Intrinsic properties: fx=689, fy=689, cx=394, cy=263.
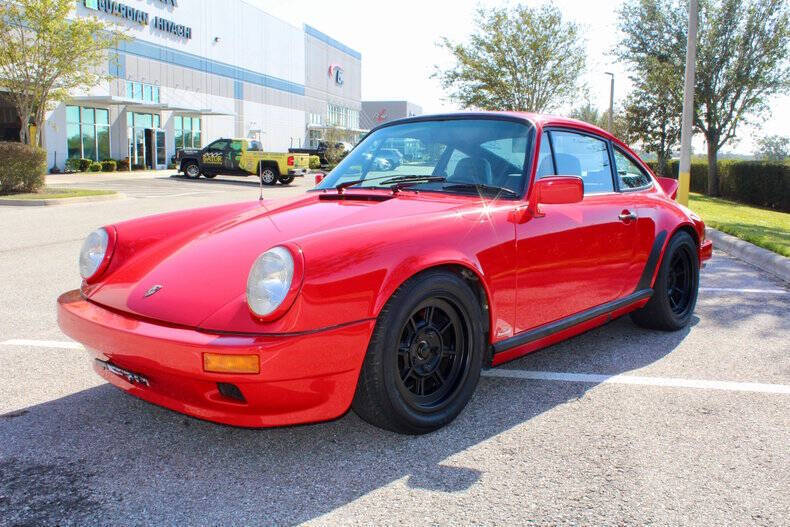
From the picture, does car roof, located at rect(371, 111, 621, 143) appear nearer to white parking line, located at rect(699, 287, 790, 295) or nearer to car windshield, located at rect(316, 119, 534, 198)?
car windshield, located at rect(316, 119, 534, 198)

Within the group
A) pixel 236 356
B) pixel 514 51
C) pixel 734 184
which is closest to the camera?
pixel 236 356

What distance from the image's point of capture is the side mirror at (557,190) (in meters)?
3.45

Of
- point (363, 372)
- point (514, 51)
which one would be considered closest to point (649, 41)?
point (514, 51)

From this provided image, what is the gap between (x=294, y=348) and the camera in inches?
101

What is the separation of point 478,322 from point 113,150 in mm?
36772

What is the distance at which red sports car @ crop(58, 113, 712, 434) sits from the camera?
262 centimetres

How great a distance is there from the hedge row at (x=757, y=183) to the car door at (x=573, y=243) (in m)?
20.3

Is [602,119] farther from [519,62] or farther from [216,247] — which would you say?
[216,247]

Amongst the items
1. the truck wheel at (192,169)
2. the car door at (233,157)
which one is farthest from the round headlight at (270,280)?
the truck wheel at (192,169)

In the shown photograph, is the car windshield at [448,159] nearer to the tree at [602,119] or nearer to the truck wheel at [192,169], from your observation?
the truck wheel at [192,169]

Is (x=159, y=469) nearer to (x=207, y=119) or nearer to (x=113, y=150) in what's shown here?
(x=113, y=150)

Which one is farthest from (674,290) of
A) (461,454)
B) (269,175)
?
(269,175)

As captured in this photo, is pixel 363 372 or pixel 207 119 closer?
pixel 363 372

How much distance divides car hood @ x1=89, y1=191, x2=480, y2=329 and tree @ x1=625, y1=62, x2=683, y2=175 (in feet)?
87.8
